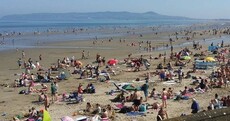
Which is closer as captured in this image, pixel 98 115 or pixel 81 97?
pixel 98 115

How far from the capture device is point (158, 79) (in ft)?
83.9

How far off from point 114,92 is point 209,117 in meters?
18.2

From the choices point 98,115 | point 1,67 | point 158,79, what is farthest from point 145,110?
point 1,67

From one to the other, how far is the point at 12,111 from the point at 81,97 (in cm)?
354

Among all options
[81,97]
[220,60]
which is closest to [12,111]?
[81,97]

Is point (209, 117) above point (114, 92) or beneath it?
above

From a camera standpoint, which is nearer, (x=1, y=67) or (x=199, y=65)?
(x=199, y=65)

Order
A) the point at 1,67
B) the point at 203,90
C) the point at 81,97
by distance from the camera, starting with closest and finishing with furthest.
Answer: the point at 81,97 → the point at 203,90 → the point at 1,67

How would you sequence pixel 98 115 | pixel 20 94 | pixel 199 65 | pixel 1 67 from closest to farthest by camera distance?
pixel 98 115 < pixel 20 94 < pixel 199 65 < pixel 1 67

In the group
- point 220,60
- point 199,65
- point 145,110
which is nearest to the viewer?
point 145,110

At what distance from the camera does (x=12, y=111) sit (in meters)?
18.6

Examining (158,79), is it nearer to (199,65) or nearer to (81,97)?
(199,65)

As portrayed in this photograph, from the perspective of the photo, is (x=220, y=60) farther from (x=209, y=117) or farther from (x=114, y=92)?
(x=209, y=117)

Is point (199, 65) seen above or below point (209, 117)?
below
